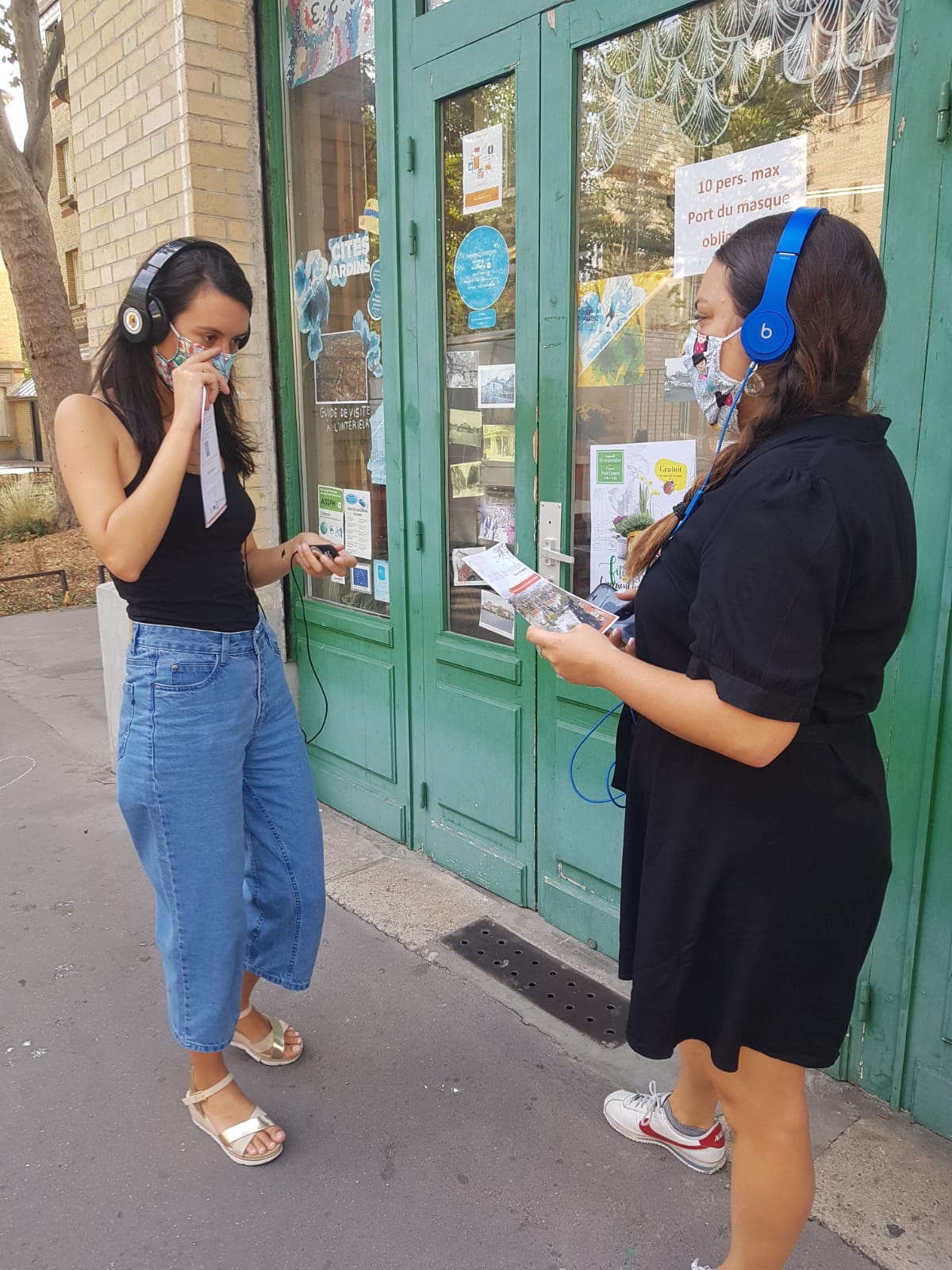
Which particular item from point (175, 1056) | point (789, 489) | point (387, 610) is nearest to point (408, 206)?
point (387, 610)

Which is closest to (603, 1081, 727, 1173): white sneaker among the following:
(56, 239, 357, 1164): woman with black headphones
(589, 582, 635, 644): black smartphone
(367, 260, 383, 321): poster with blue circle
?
(56, 239, 357, 1164): woman with black headphones

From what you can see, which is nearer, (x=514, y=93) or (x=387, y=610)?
(x=514, y=93)

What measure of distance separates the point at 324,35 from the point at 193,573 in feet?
9.31

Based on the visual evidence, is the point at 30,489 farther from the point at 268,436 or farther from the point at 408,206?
the point at 408,206

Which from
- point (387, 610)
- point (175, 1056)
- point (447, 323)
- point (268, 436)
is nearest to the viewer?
point (175, 1056)

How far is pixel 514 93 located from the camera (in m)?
2.97

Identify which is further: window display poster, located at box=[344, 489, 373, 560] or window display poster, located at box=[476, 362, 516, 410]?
window display poster, located at box=[344, 489, 373, 560]

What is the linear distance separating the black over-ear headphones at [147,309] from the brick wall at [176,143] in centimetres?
205

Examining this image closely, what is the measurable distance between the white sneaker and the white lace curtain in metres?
2.50

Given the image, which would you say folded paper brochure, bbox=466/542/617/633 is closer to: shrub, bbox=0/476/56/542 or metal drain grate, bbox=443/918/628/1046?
metal drain grate, bbox=443/918/628/1046

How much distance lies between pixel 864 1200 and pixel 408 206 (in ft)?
11.0

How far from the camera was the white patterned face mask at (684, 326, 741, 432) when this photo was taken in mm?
1515

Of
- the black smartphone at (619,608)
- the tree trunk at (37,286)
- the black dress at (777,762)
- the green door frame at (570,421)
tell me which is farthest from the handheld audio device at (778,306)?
the tree trunk at (37,286)

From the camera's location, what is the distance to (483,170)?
314 centimetres
